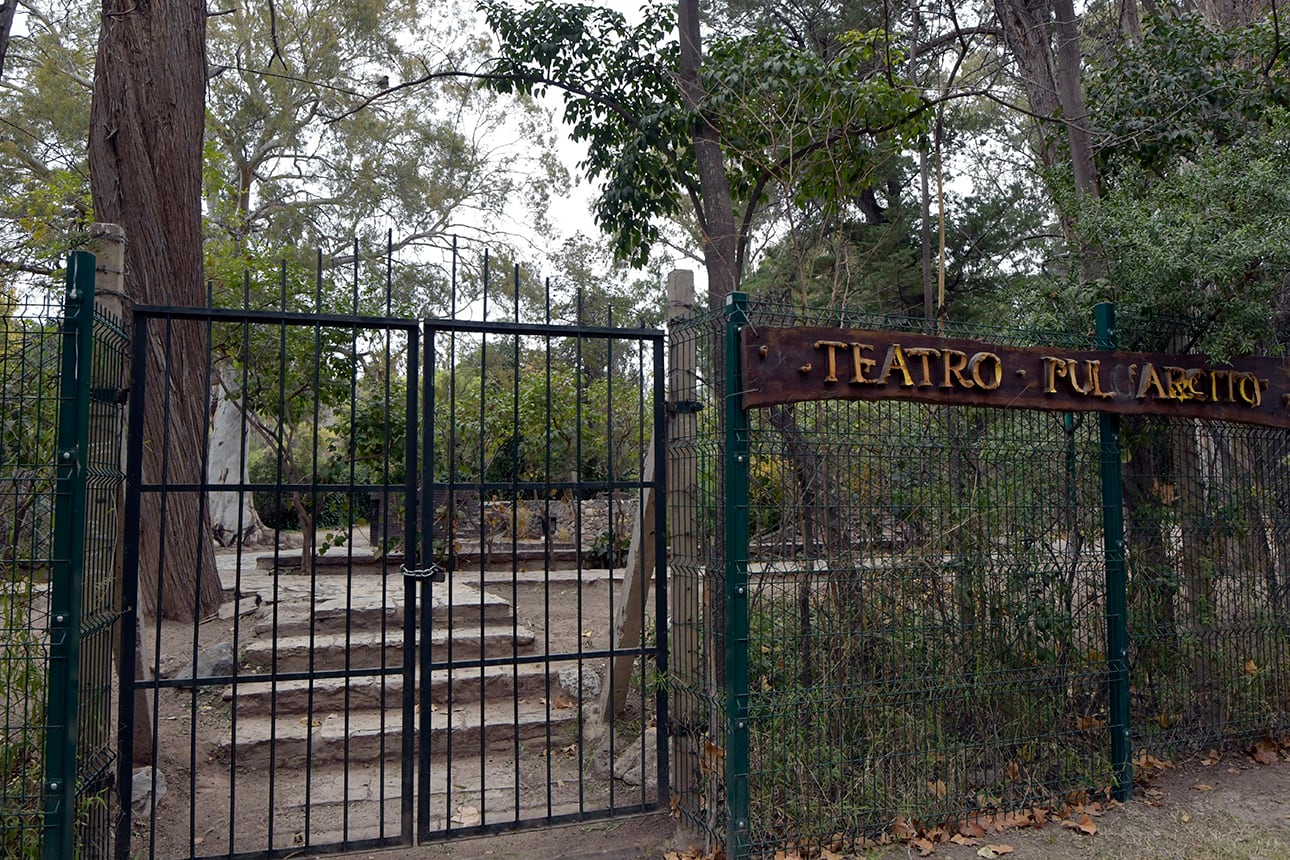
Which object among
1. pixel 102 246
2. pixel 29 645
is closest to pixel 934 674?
pixel 29 645

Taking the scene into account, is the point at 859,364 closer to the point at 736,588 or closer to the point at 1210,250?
the point at 736,588

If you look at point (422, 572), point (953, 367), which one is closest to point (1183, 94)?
point (953, 367)

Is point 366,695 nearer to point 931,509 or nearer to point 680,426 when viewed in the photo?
point 680,426

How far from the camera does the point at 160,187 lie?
7.05m

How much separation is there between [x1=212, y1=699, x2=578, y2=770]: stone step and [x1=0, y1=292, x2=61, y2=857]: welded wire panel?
4.26 ft

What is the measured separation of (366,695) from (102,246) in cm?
312

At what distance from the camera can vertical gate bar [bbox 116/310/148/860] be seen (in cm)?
377

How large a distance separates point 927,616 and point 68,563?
392cm

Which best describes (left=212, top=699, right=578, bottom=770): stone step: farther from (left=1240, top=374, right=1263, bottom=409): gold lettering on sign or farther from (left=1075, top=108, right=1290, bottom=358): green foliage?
(left=1240, top=374, right=1263, bottom=409): gold lettering on sign

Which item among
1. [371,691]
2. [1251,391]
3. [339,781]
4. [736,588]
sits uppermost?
[1251,391]

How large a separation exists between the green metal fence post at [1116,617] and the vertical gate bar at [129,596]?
4886 millimetres

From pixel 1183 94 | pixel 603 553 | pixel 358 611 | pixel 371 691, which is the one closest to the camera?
pixel 371 691

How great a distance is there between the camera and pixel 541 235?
2161 cm

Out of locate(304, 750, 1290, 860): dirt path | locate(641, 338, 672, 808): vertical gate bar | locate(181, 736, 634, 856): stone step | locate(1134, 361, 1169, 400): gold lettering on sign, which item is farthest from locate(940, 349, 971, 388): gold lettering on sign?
locate(181, 736, 634, 856): stone step
